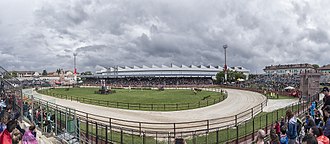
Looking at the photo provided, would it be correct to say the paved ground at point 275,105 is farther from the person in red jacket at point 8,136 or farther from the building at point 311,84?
the person in red jacket at point 8,136

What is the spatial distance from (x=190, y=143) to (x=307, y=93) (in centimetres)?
1912

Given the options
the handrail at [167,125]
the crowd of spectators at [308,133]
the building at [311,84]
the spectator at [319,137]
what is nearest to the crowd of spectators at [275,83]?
the building at [311,84]

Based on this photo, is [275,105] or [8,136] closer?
[8,136]

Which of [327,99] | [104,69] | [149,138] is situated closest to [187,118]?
[149,138]

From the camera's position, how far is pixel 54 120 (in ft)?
38.2

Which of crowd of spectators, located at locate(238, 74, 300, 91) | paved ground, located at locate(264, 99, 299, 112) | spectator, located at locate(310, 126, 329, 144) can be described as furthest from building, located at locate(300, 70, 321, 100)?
spectator, located at locate(310, 126, 329, 144)

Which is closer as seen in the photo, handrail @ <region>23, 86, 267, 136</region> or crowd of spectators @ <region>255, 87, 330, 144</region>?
crowd of spectators @ <region>255, 87, 330, 144</region>

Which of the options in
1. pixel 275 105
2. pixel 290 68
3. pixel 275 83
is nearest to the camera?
pixel 275 105

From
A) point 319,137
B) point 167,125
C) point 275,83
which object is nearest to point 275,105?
point 167,125

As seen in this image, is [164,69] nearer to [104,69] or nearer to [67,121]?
[104,69]

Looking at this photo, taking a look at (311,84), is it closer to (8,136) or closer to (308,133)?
(308,133)

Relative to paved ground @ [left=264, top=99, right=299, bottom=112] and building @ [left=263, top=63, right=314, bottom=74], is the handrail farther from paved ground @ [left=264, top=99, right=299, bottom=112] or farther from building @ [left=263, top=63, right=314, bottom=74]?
building @ [left=263, top=63, right=314, bottom=74]

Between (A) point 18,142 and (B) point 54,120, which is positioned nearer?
(A) point 18,142

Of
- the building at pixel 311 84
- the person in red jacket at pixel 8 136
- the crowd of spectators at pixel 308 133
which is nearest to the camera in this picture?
the crowd of spectators at pixel 308 133
